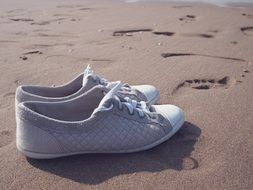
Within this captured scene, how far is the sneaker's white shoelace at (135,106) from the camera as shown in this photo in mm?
2004

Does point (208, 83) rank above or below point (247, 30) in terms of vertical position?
above

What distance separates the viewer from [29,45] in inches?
156

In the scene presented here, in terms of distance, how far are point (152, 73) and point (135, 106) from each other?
0.99m

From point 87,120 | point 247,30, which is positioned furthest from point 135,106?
point 247,30

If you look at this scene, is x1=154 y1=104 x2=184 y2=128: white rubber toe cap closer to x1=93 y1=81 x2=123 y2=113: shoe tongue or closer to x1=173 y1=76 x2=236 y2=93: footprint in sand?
x1=93 y1=81 x2=123 y2=113: shoe tongue

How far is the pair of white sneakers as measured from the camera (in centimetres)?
185

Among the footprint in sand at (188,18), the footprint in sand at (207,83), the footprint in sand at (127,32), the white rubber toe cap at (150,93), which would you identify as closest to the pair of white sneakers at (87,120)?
the white rubber toe cap at (150,93)

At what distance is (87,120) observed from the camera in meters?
1.88

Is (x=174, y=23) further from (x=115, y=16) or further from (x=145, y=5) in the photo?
(x=145, y=5)

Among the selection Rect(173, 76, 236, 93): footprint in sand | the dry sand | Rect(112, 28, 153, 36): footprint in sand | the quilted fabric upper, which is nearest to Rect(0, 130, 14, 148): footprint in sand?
the dry sand

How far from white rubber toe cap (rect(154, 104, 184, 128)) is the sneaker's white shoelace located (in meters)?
0.08

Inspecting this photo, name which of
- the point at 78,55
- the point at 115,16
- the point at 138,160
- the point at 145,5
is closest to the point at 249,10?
the point at 145,5

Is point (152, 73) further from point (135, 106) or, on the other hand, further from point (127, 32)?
point (127, 32)

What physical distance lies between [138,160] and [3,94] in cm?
117
